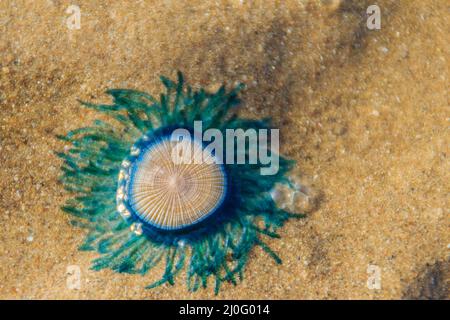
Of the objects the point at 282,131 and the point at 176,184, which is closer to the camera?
the point at 176,184

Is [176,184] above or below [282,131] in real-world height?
below

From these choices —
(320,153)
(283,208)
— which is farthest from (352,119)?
(283,208)

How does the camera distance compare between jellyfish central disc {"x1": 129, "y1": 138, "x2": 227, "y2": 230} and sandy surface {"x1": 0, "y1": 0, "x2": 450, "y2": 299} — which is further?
sandy surface {"x1": 0, "y1": 0, "x2": 450, "y2": 299}

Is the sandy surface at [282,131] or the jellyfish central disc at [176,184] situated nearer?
the jellyfish central disc at [176,184]

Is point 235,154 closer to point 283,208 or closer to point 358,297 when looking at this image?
point 283,208
